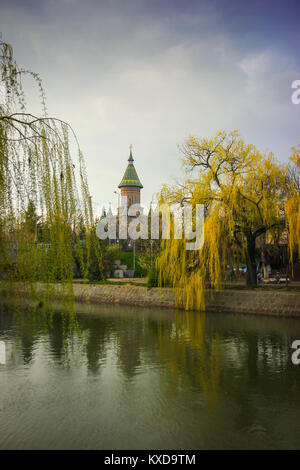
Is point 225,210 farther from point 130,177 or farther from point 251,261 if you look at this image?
point 130,177

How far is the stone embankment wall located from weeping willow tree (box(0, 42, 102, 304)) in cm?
1041

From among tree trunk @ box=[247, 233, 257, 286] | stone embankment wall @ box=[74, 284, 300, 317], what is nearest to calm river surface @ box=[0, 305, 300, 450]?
stone embankment wall @ box=[74, 284, 300, 317]

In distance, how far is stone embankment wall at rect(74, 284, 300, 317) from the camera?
47.5 feet

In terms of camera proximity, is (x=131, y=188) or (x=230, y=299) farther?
(x=131, y=188)

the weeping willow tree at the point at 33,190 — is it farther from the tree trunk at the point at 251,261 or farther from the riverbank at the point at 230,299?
the tree trunk at the point at 251,261

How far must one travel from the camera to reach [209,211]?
15.5 meters

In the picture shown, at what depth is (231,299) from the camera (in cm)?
1570

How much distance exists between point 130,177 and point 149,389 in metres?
71.4

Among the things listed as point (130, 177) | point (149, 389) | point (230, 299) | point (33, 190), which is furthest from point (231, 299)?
point (130, 177)

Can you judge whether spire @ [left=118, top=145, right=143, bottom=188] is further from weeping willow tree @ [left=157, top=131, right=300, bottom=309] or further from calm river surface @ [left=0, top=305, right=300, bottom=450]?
calm river surface @ [left=0, top=305, right=300, bottom=450]

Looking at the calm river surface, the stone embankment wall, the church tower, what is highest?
the church tower

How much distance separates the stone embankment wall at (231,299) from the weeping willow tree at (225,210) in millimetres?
784

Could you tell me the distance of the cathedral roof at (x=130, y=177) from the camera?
7588cm

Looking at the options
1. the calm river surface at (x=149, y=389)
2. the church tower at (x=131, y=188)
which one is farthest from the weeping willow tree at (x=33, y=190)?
the church tower at (x=131, y=188)
